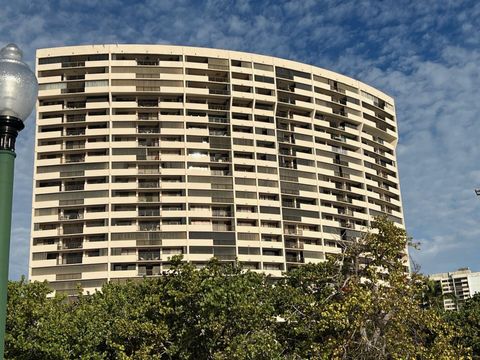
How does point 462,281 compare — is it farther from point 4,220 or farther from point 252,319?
point 4,220

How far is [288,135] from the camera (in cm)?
8188

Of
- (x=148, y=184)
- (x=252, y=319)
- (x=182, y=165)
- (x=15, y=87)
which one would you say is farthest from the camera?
(x=182, y=165)

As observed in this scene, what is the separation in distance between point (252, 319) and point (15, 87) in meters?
16.4

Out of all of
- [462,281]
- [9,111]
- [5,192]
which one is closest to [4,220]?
[5,192]

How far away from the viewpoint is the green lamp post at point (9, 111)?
195 inches

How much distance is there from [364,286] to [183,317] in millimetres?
8251

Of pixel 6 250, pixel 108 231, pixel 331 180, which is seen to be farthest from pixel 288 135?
pixel 6 250

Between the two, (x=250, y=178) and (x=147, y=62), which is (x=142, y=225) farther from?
(x=147, y=62)

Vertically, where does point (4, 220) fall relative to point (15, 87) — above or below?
below

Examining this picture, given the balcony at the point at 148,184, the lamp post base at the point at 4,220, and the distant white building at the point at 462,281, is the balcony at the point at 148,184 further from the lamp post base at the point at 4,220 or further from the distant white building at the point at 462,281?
the distant white building at the point at 462,281

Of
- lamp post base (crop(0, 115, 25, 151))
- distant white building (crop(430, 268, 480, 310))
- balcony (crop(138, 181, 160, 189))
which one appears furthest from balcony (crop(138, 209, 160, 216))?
distant white building (crop(430, 268, 480, 310))

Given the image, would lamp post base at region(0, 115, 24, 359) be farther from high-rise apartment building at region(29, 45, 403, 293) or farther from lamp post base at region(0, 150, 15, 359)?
high-rise apartment building at region(29, 45, 403, 293)

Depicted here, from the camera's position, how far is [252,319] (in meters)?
20.2

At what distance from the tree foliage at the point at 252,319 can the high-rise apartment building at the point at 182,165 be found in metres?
42.1
